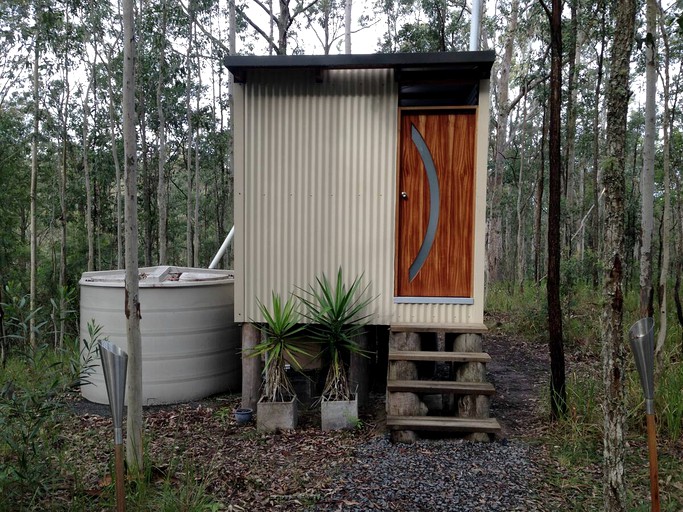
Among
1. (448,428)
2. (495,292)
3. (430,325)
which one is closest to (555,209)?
(430,325)

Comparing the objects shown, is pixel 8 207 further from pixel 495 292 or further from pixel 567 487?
pixel 567 487

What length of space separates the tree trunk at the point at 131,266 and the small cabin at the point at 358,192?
5.74ft

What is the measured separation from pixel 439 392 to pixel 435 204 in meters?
1.82

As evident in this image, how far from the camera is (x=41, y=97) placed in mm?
15789

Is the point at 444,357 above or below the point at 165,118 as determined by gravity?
below

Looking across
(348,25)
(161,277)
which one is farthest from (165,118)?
(161,277)

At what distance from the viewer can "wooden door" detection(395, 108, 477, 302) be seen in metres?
5.15

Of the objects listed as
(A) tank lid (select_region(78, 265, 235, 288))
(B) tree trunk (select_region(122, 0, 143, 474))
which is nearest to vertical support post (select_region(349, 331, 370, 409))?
(A) tank lid (select_region(78, 265, 235, 288))

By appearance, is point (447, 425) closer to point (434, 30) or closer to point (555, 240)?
point (555, 240)

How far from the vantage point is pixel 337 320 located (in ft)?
16.1

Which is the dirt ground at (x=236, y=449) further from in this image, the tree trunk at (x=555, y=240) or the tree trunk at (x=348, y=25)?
the tree trunk at (x=348, y=25)

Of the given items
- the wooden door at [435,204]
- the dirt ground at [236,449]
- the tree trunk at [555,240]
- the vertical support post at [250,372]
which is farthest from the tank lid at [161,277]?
the tree trunk at [555,240]

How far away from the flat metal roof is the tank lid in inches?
94.1

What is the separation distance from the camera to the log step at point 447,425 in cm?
428
